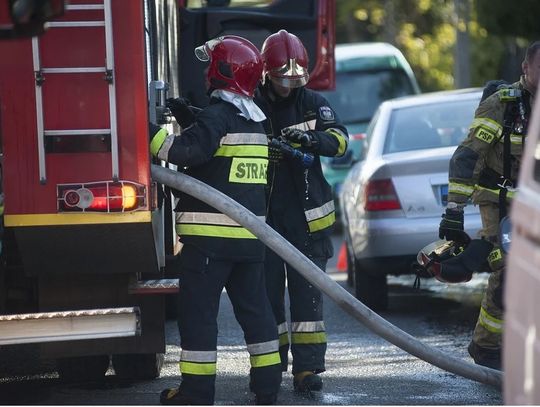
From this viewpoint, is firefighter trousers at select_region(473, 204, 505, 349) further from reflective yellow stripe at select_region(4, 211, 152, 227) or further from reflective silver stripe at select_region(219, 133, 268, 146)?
reflective yellow stripe at select_region(4, 211, 152, 227)

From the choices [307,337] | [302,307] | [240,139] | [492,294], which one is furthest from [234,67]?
[492,294]

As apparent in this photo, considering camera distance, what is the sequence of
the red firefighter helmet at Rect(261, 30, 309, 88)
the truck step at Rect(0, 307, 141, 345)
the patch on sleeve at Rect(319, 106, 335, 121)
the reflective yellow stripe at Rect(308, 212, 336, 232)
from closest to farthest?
the truck step at Rect(0, 307, 141, 345) → the red firefighter helmet at Rect(261, 30, 309, 88) → the reflective yellow stripe at Rect(308, 212, 336, 232) → the patch on sleeve at Rect(319, 106, 335, 121)

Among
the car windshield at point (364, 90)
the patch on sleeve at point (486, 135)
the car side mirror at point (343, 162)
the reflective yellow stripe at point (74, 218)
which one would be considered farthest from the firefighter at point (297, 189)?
the car windshield at point (364, 90)

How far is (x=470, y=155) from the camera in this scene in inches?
295

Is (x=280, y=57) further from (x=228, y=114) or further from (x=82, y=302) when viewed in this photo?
(x=82, y=302)

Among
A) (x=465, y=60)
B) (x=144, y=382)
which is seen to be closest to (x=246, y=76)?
(x=144, y=382)

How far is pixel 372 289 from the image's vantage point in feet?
34.7

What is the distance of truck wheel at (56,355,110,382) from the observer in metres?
7.86

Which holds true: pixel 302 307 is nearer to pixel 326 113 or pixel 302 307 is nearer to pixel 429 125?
pixel 326 113

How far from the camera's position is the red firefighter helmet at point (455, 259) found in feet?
24.3

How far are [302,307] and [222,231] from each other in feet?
3.43

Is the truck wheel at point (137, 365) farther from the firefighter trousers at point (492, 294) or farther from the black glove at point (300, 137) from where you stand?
the firefighter trousers at point (492, 294)

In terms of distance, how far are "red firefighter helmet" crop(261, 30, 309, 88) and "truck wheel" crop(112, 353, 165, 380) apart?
5.40ft

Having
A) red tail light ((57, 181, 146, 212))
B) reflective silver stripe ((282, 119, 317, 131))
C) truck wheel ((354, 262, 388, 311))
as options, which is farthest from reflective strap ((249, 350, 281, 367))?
truck wheel ((354, 262, 388, 311))
